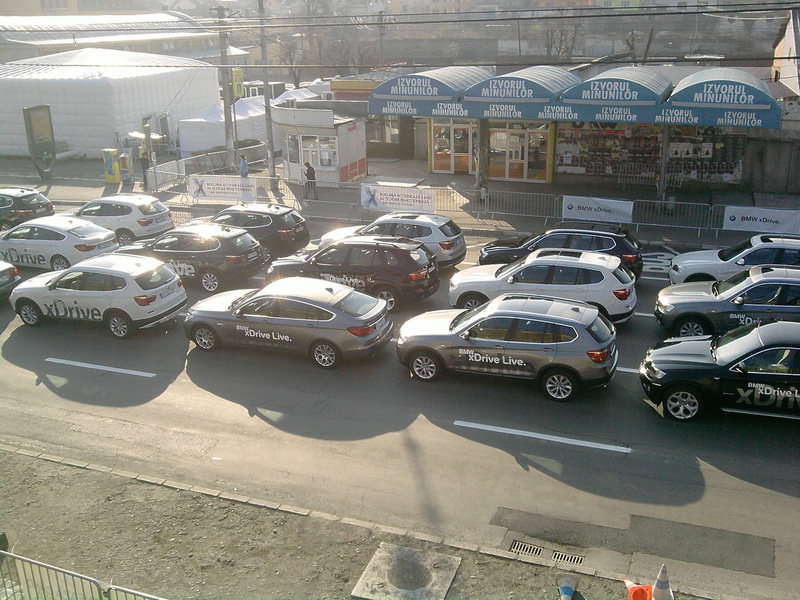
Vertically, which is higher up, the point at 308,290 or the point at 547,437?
the point at 308,290

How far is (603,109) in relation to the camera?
77.4ft

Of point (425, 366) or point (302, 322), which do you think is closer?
point (425, 366)

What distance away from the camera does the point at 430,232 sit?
19156 mm

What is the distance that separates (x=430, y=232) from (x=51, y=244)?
10.0 meters

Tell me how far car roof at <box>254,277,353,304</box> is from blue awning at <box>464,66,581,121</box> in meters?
12.8

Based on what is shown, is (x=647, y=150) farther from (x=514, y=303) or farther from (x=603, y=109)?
(x=514, y=303)

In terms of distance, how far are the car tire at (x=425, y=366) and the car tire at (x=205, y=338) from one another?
4014mm

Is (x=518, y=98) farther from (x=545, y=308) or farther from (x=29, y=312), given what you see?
(x=29, y=312)

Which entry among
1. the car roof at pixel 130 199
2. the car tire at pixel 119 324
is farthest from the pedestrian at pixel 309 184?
the car tire at pixel 119 324

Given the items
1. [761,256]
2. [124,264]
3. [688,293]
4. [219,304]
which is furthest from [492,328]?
[124,264]

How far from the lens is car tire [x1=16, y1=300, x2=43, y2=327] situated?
16312 mm

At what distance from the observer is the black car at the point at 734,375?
10945 mm

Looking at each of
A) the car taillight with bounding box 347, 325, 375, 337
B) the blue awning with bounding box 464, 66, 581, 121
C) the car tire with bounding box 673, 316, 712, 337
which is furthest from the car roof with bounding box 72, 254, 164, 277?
the blue awning with bounding box 464, 66, 581, 121

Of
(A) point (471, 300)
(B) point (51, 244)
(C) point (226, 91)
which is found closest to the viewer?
(A) point (471, 300)
